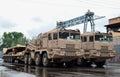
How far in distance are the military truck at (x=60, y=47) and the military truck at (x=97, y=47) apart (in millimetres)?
1553

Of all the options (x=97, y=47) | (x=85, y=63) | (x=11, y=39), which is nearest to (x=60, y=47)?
(x=97, y=47)

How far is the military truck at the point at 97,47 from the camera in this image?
27.6m

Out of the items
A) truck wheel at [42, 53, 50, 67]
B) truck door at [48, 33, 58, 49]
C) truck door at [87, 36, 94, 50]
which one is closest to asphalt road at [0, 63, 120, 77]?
truck door at [48, 33, 58, 49]

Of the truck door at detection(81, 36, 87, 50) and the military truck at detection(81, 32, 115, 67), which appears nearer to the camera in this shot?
the military truck at detection(81, 32, 115, 67)

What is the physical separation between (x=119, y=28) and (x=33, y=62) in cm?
2968

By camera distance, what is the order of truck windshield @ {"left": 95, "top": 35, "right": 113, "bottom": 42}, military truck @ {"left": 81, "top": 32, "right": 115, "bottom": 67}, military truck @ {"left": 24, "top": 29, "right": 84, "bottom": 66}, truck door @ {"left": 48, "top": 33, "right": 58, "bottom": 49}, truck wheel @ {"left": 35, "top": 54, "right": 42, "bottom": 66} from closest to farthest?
military truck @ {"left": 24, "top": 29, "right": 84, "bottom": 66} → truck door @ {"left": 48, "top": 33, "right": 58, "bottom": 49} → military truck @ {"left": 81, "top": 32, "right": 115, "bottom": 67} → truck windshield @ {"left": 95, "top": 35, "right": 113, "bottom": 42} → truck wheel @ {"left": 35, "top": 54, "right": 42, "bottom": 66}

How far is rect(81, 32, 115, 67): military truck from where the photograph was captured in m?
27.6

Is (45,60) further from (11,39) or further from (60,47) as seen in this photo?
(11,39)

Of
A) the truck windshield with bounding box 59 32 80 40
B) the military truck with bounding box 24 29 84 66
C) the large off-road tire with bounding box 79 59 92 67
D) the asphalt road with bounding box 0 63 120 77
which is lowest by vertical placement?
the asphalt road with bounding box 0 63 120 77

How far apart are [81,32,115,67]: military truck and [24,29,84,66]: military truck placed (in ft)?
5.09

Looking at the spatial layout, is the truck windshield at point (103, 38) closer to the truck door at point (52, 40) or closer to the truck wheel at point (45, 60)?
the truck door at point (52, 40)

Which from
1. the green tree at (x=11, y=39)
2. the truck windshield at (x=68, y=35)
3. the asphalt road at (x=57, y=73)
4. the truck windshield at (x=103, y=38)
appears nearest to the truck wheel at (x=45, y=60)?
the truck windshield at (x=68, y=35)

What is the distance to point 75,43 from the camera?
25781mm

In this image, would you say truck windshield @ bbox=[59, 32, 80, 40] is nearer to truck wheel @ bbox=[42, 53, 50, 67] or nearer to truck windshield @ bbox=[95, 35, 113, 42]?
truck windshield @ bbox=[95, 35, 113, 42]
